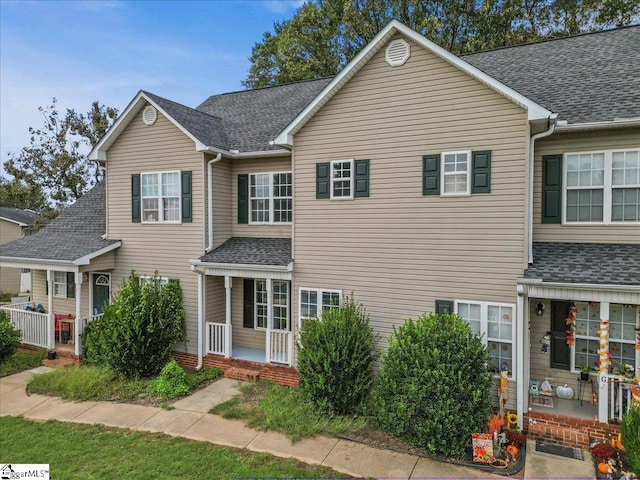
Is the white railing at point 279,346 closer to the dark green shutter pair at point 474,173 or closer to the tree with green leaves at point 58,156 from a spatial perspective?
the dark green shutter pair at point 474,173

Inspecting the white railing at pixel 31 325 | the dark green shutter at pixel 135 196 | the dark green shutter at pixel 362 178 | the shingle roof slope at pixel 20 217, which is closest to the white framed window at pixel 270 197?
the dark green shutter at pixel 362 178

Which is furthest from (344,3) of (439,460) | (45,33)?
(439,460)

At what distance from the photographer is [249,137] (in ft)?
41.2

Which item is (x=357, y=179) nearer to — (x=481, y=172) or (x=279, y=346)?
(x=481, y=172)

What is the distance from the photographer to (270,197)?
12062mm

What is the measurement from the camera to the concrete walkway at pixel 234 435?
20.7 ft

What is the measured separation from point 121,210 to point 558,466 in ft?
43.8

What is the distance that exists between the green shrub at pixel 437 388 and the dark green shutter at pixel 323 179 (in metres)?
4.15

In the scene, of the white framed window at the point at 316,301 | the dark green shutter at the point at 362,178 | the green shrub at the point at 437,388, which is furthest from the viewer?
the white framed window at the point at 316,301

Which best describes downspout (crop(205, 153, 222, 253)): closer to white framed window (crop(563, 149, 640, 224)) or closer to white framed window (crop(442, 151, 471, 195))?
white framed window (crop(442, 151, 471, 195))

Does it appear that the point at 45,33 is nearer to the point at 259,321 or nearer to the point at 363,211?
the point at 259,321

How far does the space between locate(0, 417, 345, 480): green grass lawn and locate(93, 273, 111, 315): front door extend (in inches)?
251

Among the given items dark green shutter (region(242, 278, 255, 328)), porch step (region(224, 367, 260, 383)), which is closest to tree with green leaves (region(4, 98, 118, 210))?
dark green shutter (region(242, 278, 255, 328))

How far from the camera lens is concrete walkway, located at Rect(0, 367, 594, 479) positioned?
632cm
